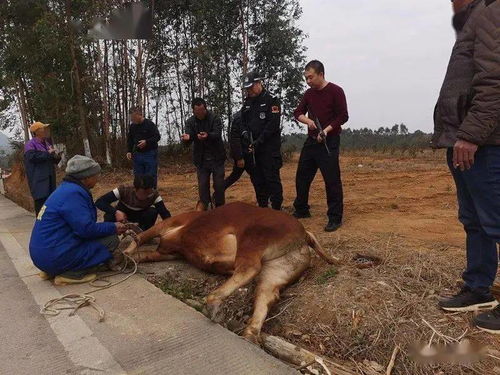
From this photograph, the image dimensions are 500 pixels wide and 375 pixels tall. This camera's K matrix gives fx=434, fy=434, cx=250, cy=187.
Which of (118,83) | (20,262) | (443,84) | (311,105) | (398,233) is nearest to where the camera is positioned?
(443,84)

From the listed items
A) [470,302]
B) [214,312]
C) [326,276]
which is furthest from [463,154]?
[214,312]

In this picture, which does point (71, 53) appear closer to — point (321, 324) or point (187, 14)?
point (187, 14)

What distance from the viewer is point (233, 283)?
2824mm

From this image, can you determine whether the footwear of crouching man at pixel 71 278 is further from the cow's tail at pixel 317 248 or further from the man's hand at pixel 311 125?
the man's hand at pixel 311 125

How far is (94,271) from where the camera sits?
3809mm

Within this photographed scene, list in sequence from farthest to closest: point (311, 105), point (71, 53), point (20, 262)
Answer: point (71, 53)
point (311, 105)
point (20, 262)

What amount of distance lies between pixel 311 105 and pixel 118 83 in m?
14.2

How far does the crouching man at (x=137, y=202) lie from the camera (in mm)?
4566

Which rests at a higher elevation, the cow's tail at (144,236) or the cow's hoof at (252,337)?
the cow's tail at (144,236)

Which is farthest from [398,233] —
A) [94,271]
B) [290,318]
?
[94,271]

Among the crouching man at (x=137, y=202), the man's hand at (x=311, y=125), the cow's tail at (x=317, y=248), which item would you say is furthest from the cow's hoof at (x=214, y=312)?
the man's hand at (x=311, y=125)

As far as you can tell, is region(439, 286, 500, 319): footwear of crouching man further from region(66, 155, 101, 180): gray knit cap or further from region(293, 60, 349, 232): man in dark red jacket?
region(66, 155, 101, 180): gray knit cap

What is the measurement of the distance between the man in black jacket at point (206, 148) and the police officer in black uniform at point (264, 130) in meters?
0.41

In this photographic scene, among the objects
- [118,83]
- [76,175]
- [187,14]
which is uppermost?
[187,14]
